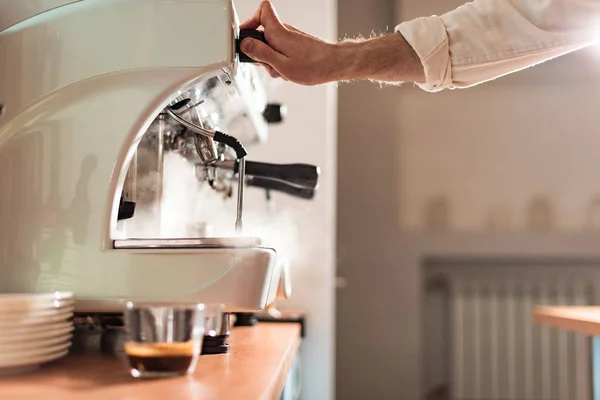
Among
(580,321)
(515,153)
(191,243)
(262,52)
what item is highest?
(515,153)

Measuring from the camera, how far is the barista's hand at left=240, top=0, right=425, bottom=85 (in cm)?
91

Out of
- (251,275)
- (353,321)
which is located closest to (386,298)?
(353,321)

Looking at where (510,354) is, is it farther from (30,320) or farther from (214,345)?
(30,320)

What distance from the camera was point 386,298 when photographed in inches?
106

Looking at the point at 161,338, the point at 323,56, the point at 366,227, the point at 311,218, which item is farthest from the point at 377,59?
the point at 366,227

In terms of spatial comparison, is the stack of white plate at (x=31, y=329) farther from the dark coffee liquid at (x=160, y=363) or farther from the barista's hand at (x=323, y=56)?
the barista's hand at (x=323, y=56)

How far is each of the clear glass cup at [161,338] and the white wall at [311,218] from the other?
111cm

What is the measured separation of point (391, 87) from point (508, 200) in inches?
25.4

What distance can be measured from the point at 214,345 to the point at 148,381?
0.20 metres

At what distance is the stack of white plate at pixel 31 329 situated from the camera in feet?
2.14

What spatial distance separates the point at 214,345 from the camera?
2.69ft

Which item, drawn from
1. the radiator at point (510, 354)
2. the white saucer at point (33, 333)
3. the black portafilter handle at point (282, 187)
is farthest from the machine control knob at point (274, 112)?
the radiator at point (510, 354)

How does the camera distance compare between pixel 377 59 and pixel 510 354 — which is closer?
pixel 377 59

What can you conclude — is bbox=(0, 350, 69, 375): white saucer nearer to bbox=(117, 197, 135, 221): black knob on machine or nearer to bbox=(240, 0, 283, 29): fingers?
bbox=(117, 197, 135, 221): black knob on machine
